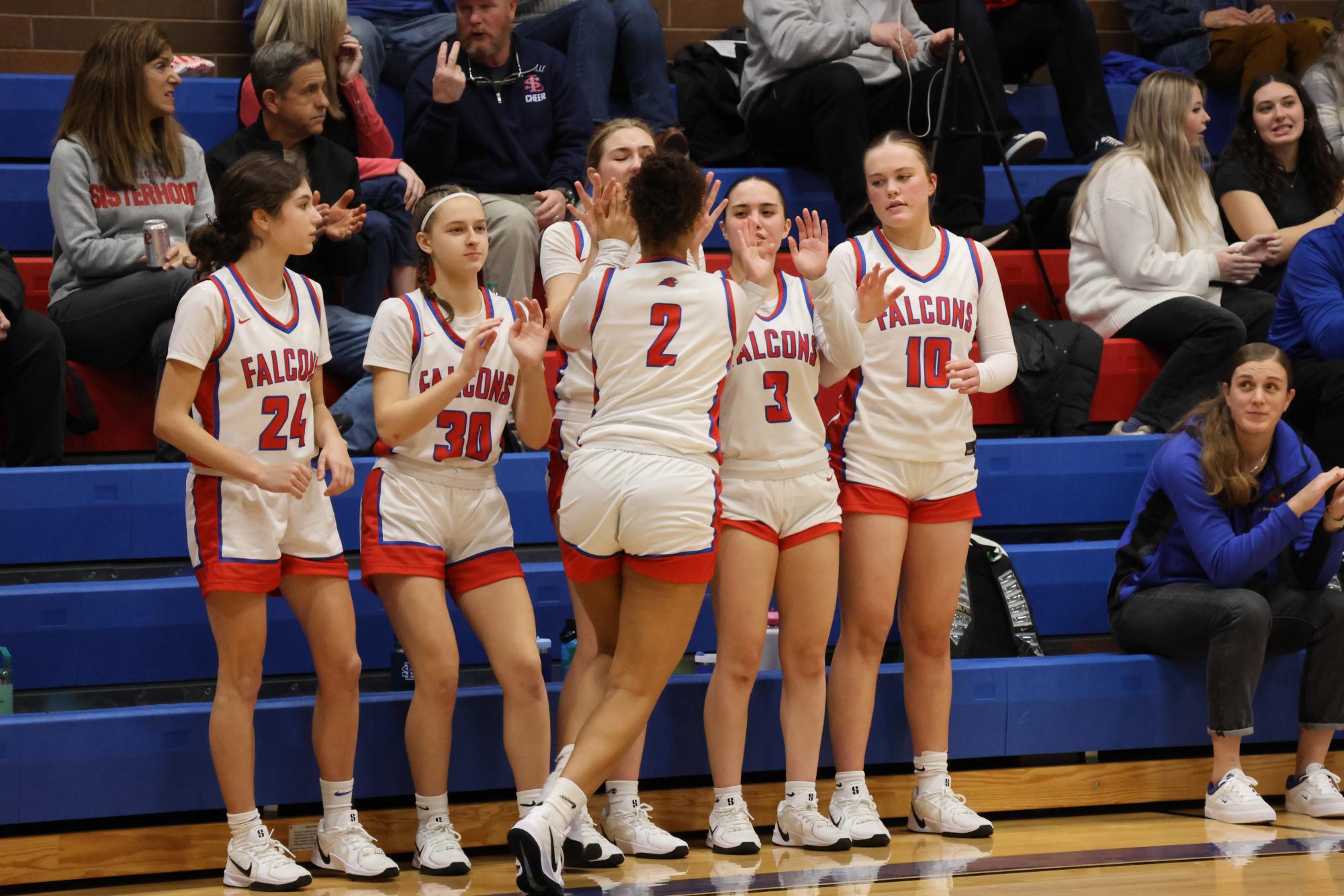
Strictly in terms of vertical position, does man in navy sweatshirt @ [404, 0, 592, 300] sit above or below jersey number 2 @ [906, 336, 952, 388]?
above

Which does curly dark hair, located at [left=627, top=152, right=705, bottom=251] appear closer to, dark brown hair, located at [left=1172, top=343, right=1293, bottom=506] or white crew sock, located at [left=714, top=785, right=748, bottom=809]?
white crew sock, located at [left=714, top=785, right=748, bottom=809]

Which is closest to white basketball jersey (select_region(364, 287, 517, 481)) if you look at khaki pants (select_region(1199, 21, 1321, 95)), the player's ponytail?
the player's ponytail

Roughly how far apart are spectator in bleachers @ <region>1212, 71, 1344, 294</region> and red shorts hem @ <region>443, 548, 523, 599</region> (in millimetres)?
3191

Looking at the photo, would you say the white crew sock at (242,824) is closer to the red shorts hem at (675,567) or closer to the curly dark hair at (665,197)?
the red shorts hem at (675,567)

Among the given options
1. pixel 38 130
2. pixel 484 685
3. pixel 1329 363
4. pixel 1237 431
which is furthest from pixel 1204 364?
pixel 38 130

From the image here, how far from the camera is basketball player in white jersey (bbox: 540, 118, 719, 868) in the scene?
314cm

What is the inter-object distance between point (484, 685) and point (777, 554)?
3.12ft

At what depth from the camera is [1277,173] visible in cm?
536

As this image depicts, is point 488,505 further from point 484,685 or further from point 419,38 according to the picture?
point 419,38

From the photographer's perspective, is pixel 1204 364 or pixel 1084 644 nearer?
pixel 1084 644

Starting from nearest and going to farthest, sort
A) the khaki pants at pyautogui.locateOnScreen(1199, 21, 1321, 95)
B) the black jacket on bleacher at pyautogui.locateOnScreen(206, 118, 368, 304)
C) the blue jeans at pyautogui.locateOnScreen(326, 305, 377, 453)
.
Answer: the blue jeans at pyautogui.locateOnScreen(326, 305, 377, 453) → the black jacket on bleacher at pyautogui.locateOnScreen(206, 118, 368, 304) → the khaki pants at pyautogui.locateOnScreen(1199, 21, 1321, 95)

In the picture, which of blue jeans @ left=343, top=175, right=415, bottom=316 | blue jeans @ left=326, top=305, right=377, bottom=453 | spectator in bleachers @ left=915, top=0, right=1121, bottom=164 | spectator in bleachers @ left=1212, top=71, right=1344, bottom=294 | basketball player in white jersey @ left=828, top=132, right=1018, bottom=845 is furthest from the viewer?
spectator in bleachers @ left=915, top=0, right=1121, bottom=164

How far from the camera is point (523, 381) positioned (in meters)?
3.11

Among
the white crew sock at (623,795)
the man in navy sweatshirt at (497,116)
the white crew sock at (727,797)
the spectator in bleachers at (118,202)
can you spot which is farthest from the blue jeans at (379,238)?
the white crew sock at (727,797)
